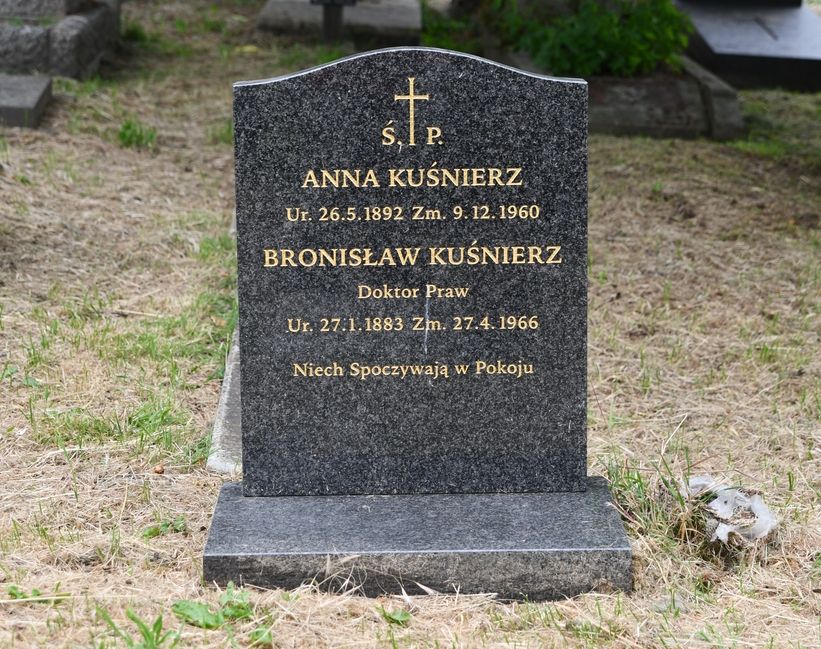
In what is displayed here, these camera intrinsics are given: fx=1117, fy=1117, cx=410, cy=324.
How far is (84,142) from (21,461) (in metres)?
3.52

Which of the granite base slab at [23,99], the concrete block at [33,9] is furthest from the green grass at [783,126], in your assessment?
the concrete block at [33,9]

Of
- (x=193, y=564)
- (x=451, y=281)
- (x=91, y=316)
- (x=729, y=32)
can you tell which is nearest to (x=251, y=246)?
(x=451, y=281)

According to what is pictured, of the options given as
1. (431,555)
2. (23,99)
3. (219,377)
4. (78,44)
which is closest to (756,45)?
(78,44)

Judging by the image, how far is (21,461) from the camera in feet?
10.7

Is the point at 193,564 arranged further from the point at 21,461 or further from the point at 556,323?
the point at 556,323

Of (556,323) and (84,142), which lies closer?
(556,323)

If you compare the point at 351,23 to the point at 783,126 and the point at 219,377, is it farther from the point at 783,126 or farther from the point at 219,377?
the point at 219,377

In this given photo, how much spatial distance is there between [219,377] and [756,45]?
7.51 metres

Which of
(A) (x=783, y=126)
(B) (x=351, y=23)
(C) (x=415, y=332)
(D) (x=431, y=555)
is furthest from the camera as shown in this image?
(B) (x=351, y=23)

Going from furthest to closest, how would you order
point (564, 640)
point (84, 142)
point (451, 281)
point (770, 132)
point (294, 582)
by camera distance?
point (770, 132)
point (84, 142)
point (451, 281)
point (294, 582)
point (564, 640)

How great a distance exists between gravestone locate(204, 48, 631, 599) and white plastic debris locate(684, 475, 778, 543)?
0.83ft

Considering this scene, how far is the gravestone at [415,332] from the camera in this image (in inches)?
109

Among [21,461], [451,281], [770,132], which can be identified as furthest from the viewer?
[770,132]

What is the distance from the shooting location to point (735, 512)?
289 cm
